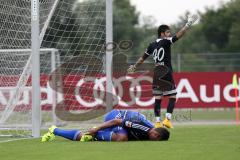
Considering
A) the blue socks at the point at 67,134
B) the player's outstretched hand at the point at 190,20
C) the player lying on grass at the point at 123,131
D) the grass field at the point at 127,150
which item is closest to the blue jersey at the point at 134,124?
the player lying on grass at the point at 123,131

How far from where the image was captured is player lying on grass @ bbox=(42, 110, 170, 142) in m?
11.6

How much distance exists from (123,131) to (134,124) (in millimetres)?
367

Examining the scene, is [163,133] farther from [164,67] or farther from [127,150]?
[164,67]

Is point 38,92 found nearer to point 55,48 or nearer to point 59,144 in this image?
point 59,144

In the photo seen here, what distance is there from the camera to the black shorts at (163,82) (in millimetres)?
14609

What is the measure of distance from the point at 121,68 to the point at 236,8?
29656 millimetres

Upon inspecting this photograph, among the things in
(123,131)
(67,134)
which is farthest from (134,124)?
(67,134)

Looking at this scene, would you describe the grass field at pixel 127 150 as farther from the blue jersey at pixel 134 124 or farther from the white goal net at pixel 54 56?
the white goal net at pixel 54 56

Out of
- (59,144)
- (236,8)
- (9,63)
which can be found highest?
(236,8)

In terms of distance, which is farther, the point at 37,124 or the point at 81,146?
the point at 37,124

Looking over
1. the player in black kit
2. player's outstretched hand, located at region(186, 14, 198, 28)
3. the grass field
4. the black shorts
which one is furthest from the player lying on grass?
the black shorts

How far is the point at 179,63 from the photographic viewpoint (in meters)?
28.4

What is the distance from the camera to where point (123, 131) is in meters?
11.9

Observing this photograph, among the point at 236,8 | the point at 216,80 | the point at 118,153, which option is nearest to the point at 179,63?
the point at 216,80
